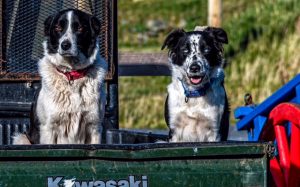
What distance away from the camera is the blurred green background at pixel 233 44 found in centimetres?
2136

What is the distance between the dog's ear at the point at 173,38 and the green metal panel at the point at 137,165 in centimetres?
248

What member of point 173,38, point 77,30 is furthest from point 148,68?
point 77,30

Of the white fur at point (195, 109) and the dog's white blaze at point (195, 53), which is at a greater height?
the dog's white blaze at point (195, 53)

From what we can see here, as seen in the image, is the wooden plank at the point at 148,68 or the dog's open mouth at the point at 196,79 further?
the wooden plank at the point at 148,68

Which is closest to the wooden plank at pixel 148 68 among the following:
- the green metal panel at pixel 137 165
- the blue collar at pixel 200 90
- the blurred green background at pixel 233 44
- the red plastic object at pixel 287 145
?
the blue collar at pixel 200 90

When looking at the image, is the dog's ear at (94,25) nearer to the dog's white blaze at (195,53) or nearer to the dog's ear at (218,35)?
the dog's white blaze at (195,53)

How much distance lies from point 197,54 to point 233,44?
1501 centimetres

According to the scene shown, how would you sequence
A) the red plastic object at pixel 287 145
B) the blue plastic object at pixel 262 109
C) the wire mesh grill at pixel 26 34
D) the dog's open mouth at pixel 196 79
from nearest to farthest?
the red plastic object at pixel 287 145, the dog's open mouth at pixel 196 79, the blue plastic object at pixel 262 109, the wire mesh grill at pixel 26 34

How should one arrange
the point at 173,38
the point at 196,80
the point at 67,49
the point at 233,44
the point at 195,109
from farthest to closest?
the point at 233,44 → the point at 173,38 → the point at 195,109 → the point at 196,80 → the point at 67,49

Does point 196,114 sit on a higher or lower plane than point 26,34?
lower

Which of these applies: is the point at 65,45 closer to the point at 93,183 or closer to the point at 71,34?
the point at 71,34

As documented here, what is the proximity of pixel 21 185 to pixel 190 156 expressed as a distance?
926 millimetres

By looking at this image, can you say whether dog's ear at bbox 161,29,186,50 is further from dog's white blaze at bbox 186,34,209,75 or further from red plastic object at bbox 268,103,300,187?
red plastic object at bbox 268,103,300,187

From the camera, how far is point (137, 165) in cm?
632
